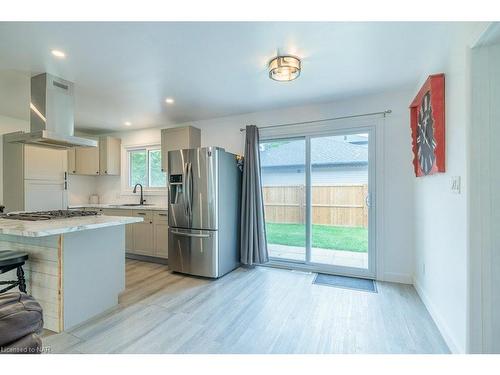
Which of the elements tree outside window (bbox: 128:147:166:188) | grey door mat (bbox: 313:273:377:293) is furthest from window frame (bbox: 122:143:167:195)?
grey door mat (bbox: 313:273:377:293)

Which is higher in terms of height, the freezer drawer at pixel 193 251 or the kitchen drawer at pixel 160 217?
the kitchen drawer at pixel 160 217

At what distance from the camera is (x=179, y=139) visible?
13.1 ft

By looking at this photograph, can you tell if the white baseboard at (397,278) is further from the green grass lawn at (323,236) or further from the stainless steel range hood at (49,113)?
the stainless steel range hood at (49,113)

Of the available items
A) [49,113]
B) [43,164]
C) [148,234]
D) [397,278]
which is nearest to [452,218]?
[397,278]

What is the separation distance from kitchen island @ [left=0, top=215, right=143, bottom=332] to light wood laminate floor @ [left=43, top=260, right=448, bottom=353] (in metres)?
0.16

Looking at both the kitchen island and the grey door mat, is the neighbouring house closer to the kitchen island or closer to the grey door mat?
the grey door mat

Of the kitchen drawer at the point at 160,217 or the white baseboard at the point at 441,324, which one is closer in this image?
the white baseboard at the point at 441,324

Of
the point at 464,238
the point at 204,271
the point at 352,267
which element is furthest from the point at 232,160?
the point at 464,238

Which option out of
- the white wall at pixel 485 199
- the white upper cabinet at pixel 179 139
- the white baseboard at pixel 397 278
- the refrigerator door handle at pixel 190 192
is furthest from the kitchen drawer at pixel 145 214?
the white wall at pixel 485 199

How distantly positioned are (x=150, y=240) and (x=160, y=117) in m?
1.99

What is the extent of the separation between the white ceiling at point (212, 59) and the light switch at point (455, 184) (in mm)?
978

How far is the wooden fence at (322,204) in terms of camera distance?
10.8 feet

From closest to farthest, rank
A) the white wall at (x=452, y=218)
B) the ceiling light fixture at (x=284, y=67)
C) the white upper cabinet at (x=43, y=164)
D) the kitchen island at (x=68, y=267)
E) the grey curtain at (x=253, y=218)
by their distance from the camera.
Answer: the white wall at (x=452, y=218) < the kitchen island at (x=68, y=267) < the ceiling light fixture at (x=284, y=67) < the grey curtain at (x=253, y=218) < the white upper cabinet at (x=43, y=164)

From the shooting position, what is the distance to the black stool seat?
1815 mm
